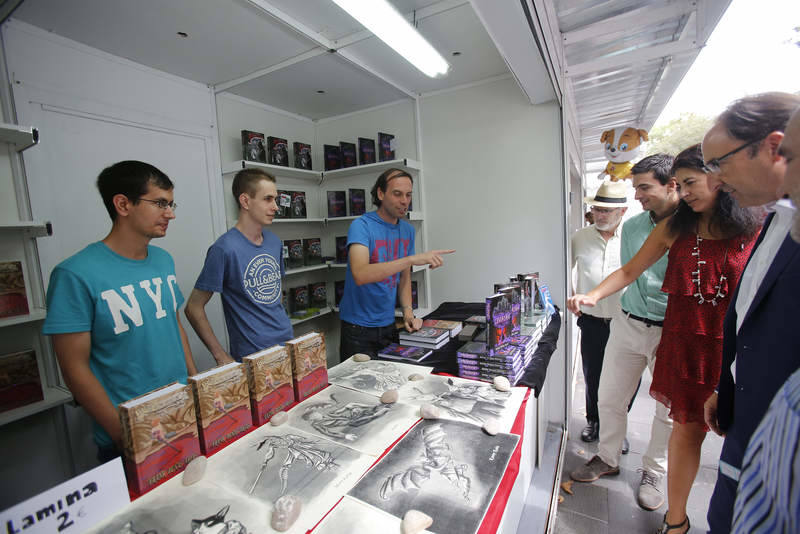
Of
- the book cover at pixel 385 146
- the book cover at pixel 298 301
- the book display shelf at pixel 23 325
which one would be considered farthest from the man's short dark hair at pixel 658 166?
the book display shelf at pixel 23 325

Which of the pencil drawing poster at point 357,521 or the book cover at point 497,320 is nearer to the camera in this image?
the pencil drawing poster at point 357,521

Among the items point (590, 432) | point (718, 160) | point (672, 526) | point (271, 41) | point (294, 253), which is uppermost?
point (271, 41)

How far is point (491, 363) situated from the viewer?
127cm

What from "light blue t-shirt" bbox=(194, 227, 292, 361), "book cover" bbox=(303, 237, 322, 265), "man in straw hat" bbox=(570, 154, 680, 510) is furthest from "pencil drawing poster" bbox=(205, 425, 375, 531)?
"book cover" bbox=(303, 237, 322, 265)

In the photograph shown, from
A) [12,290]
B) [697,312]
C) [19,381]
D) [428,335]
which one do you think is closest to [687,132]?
[697,312]

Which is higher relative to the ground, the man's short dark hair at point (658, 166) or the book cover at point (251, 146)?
the book cover at point (251, 146)

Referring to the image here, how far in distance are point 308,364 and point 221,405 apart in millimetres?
299

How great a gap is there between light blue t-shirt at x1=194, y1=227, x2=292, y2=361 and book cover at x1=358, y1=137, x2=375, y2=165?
1527 millimetres

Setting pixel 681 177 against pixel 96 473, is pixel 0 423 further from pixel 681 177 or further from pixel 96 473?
pixel 681 177

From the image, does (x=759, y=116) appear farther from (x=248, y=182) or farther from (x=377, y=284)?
(x=248, y=182)

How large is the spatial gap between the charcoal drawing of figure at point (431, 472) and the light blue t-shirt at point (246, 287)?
1204 millimetres

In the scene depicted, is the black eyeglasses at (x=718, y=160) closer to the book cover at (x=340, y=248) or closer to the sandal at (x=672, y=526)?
the sandal at (x=672, y=526)

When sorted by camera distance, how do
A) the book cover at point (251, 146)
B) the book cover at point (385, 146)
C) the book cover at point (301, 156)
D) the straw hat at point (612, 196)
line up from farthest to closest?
the book cover at point (301, 156), the book cover at point (385, 146), the book cover at point (251, 146), the straw hat at point (612, 196)

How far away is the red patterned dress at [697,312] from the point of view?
54.2 inches
